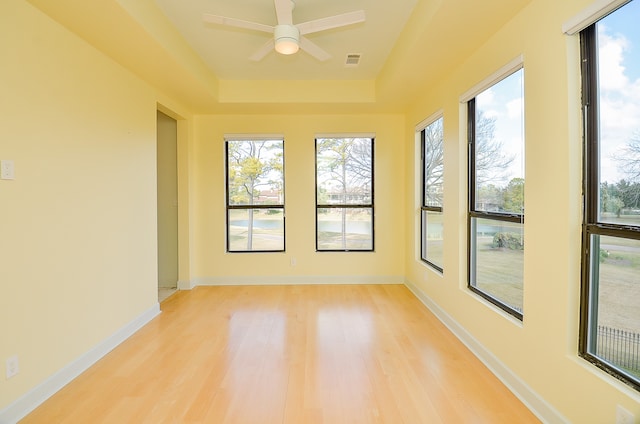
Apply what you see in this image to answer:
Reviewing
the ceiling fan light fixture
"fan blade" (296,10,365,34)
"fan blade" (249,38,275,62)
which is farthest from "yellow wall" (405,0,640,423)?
"fan blade" (249,38,275,62)

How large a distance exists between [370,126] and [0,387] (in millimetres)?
4690

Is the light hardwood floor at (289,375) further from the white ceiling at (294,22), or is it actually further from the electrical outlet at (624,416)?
the white ceiling at (294,22)

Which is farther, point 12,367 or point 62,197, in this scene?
point 62,197

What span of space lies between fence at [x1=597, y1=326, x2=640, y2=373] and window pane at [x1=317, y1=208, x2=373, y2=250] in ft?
11.4

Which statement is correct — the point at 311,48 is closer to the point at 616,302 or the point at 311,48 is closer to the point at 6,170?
the point at 6,170

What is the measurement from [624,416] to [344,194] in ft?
12.9

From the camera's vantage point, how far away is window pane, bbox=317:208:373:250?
5.06 meters

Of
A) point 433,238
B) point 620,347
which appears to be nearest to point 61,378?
point 620,347

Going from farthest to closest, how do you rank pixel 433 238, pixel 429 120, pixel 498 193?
pixel 433 238 → pixel 429 120 → pixel 498 193

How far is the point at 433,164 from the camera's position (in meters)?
4.08

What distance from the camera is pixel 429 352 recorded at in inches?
109

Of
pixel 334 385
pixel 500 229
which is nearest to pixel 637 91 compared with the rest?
pixel 500 229

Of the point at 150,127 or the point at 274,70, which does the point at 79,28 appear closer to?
the point at 150,127

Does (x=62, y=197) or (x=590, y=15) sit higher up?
(x=590, y=15)
